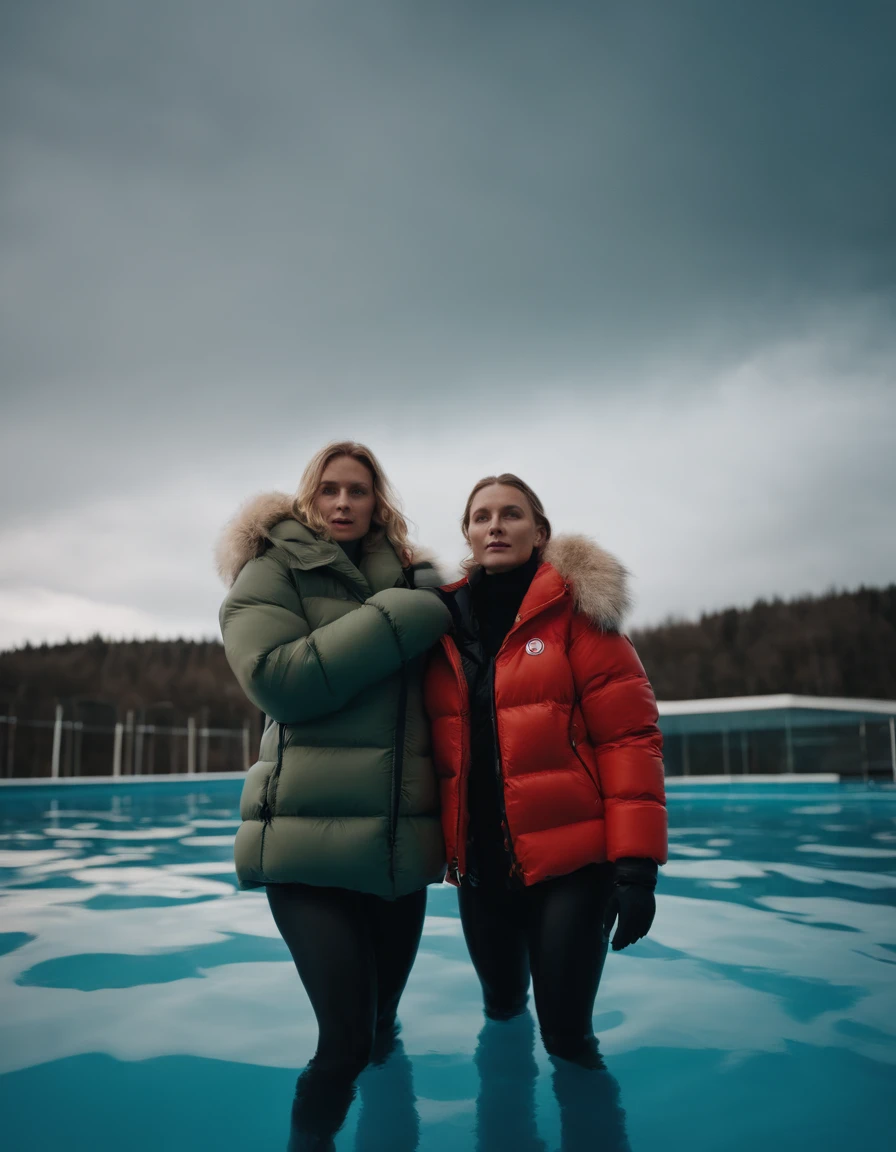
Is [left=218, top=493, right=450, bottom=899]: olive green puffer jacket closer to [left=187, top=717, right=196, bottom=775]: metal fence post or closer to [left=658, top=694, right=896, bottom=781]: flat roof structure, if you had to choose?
[left=658, top=694, right=896, bottom=781]: flat roof structure

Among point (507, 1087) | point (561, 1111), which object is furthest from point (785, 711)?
point (561, 1111)

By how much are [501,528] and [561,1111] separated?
4.68 ft

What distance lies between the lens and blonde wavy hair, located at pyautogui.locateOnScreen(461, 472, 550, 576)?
2066mm

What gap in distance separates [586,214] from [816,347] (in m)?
10.1

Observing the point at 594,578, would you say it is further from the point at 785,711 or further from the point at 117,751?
the point at 117,751

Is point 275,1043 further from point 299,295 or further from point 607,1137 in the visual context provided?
point 299,295

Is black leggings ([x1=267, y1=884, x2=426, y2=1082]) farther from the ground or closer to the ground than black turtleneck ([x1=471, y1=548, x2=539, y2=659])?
closer to the ground

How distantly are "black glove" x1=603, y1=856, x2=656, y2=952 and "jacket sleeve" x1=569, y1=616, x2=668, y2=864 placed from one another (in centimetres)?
2

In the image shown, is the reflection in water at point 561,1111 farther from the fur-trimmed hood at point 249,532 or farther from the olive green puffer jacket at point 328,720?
the fur-trimmed hood at point 249,532

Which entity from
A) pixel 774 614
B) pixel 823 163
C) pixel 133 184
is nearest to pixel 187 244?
pixel 133 184

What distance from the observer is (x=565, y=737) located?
171 centimetres

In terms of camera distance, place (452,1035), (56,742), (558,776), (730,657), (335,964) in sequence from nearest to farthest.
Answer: (335,964) → (558,776) → (452,1035) → (56,742) → (730,657)

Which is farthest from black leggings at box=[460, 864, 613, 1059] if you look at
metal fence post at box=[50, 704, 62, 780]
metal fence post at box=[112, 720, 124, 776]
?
metal fence post at box=[112, 720, 124, 776]

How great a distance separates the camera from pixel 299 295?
19719 millimetres
